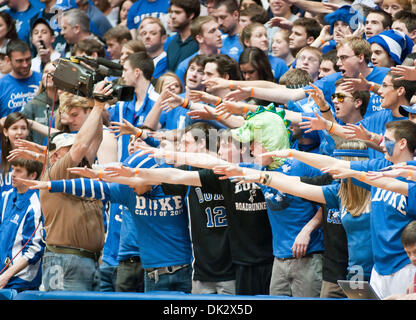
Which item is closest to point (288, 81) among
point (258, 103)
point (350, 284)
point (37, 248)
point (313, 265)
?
point (258, 103)

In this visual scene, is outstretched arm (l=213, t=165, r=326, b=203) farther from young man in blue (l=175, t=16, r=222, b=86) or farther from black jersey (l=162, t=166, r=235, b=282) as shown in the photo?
young man in blue (l=175, t=16, r=222, b=86)

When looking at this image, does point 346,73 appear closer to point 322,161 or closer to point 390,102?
point 390,102

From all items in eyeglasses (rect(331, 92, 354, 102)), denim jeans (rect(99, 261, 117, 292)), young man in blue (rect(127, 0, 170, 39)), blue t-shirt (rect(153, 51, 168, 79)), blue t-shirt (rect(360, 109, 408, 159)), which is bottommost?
denim jeans (rect(99, 261, 117, 292))

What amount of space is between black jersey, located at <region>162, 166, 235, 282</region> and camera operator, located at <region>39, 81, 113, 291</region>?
2.71 ft

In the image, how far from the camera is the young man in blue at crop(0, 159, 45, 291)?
729 centimetres

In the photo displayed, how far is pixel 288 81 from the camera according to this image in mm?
7594

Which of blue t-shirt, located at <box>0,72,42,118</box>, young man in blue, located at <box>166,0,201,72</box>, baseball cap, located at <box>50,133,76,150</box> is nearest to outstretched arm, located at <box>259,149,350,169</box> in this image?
baseball cap, located at <box>50,133,76,150</box>

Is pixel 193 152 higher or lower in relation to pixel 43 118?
higher

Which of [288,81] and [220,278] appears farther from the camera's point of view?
[288,81]

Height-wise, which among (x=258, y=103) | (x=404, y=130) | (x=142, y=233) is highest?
(x=404, y=130)
